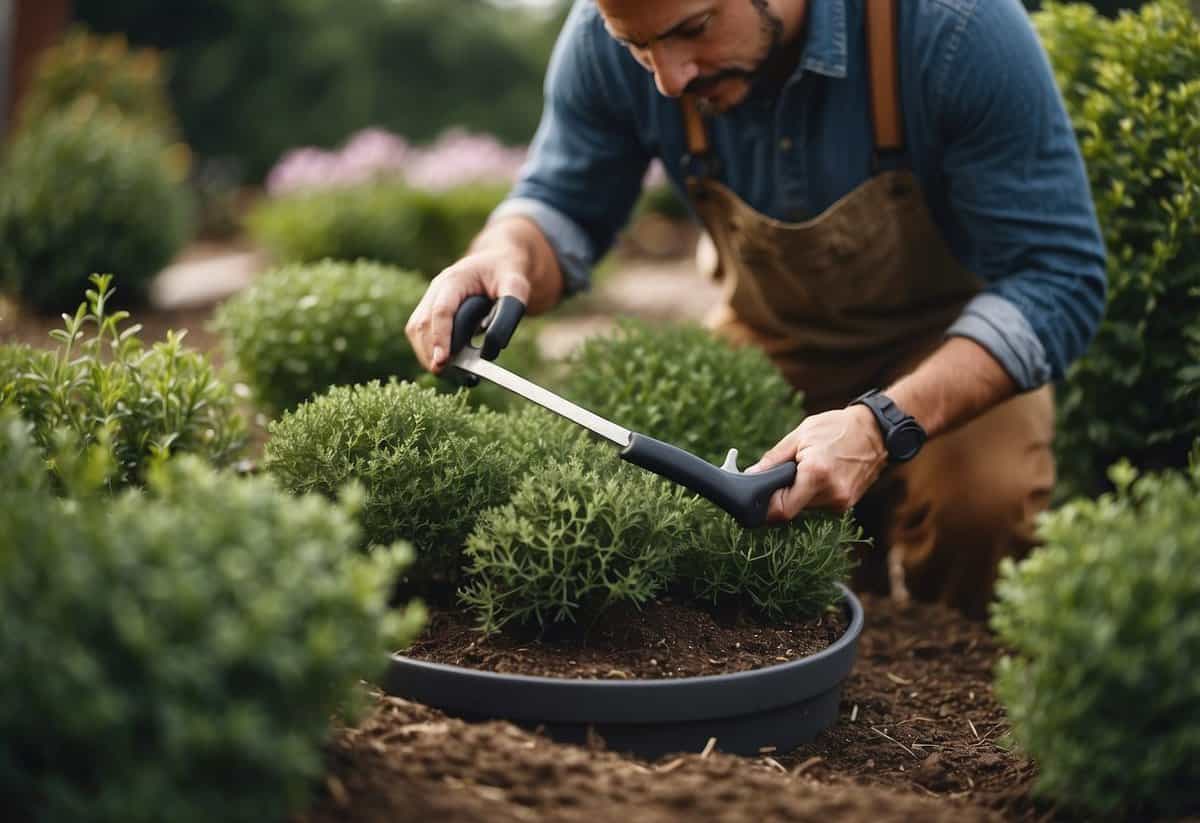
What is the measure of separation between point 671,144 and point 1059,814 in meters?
1.91

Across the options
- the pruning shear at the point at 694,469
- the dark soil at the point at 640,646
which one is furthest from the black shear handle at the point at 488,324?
the dark soil at the point at 640,646

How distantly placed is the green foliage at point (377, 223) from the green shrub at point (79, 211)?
0.62 meters

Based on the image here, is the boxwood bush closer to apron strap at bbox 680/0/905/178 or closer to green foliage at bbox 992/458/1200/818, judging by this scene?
apron strap at bbox 680/0/905/178

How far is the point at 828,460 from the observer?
207 cm

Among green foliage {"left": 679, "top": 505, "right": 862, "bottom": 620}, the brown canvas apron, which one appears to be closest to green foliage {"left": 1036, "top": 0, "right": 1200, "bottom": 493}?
the brown canvas apron

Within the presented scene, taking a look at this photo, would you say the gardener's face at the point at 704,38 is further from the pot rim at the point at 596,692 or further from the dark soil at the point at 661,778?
the dark soil at the point at 661,778

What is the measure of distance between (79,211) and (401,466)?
4.23 m

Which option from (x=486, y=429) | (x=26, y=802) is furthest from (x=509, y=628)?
(x=26, y=802)

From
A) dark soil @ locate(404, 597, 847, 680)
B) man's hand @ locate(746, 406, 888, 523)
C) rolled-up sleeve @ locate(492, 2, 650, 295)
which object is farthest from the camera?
rolled-up sleeve @ locate(492, 2, 650, 295)

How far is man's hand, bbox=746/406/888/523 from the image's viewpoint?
2.02 m

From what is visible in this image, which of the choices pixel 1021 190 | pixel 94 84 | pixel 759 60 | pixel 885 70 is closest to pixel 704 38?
pixel 759 60

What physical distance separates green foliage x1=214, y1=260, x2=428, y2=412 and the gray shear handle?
→ 1.54 meters

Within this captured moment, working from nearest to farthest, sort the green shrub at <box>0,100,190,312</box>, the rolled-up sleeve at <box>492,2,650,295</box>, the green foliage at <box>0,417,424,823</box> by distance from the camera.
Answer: the green foliage at <box>0,417,424,823</box>
the rolled-up sleeve at <box>492,2,650,295</box>
the green shrub at <box>0,100,190,312</box>

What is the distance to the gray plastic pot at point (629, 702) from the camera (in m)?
1.78
